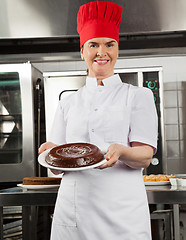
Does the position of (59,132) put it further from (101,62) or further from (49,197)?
(49,197)

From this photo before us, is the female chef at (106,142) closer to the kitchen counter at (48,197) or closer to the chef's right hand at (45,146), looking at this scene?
the chef's right hand at (45,146)

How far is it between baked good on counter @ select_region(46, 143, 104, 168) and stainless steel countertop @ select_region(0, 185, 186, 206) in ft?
2.33

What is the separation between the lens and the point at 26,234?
8.36 ft

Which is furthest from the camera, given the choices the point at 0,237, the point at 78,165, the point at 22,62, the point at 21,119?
the point at 22,62

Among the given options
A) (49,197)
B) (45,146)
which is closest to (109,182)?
(45,146)

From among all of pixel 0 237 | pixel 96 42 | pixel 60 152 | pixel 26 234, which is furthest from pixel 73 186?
pixel 26 234

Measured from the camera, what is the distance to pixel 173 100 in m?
3.54

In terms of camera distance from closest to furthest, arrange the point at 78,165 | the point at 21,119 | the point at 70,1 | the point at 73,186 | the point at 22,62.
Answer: the point at 78,165, the point at 73,186, the point at 70,1, the point at 21,119, the point at 22,62

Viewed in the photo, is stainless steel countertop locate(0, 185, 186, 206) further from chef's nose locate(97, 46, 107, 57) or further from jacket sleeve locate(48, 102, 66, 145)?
chef's nose locate(97, 46, 107, 57)

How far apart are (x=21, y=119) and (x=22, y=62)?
55 centimetres

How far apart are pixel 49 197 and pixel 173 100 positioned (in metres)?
2.00

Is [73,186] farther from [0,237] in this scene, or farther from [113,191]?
[0,237]

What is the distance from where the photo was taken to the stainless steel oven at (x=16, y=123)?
3.09 metres

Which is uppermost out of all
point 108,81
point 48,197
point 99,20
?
point 99,20
